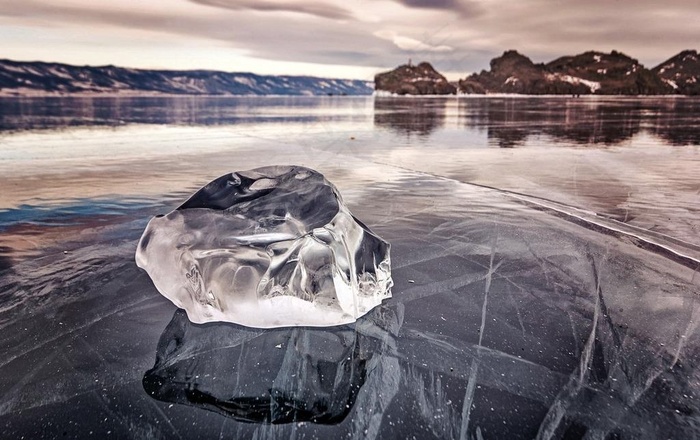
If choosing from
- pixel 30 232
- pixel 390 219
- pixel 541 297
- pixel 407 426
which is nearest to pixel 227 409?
pixel 407 426

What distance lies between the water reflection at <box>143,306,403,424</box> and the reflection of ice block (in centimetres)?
10

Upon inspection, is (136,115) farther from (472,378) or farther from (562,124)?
(472,378)

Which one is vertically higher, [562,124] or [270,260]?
[562,124]

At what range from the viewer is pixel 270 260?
2666 millimetres

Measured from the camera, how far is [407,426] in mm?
1858

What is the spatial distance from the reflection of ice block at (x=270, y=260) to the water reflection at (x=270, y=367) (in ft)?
0.34

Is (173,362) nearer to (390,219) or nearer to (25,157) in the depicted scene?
(390,219)

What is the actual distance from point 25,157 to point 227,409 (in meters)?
10.1

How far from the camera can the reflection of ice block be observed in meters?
2.64

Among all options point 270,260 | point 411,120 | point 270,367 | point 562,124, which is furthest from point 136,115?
point 270,367

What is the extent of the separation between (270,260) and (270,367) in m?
0.65

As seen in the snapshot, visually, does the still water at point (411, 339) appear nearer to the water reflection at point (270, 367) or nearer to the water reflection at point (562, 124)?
the water reflection at point (270, 367)

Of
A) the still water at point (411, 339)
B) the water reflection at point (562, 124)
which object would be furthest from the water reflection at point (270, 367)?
the water reflection at point (562, 124)

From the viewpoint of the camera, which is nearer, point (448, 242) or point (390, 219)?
point (448, 242)
